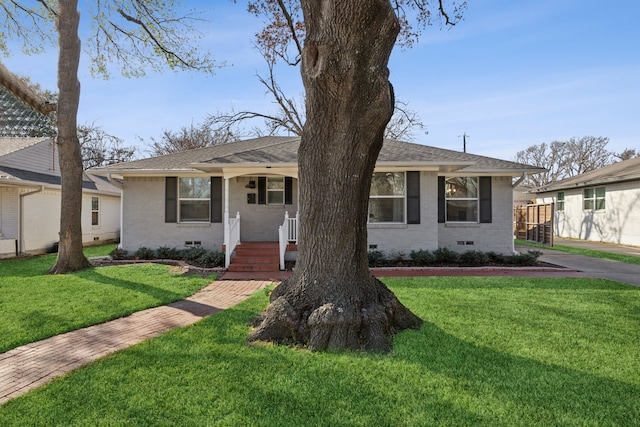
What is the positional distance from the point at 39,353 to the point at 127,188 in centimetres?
862

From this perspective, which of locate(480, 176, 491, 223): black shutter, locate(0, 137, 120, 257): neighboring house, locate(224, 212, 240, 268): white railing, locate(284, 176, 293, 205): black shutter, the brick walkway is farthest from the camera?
locate(0, 137, 120, 257): neighboring house

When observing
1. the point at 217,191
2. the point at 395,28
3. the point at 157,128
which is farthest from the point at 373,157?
the point at 157,128

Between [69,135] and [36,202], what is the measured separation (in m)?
6.19

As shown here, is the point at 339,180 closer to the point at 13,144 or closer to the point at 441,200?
the point at 441,200

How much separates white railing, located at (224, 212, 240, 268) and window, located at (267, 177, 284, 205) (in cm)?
176

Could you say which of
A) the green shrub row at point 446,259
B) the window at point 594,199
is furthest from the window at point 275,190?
the window at point 594,199

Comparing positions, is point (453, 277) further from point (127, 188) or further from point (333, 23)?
point (127, 188)

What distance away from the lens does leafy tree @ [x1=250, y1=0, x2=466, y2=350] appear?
4008 millimetres

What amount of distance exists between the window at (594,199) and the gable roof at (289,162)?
9558 millimetres

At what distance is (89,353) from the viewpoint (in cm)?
390

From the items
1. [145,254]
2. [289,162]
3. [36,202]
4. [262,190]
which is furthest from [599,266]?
[36,202]

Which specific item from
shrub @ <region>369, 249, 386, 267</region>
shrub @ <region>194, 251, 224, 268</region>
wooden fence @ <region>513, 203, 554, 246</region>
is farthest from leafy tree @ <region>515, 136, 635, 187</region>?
shrub @ <region>194, 251, 224, 268</region>

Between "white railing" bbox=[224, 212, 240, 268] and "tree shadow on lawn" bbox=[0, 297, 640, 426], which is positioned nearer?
"tree shadow on lawn" bbox=[0, 297, 640, 426]

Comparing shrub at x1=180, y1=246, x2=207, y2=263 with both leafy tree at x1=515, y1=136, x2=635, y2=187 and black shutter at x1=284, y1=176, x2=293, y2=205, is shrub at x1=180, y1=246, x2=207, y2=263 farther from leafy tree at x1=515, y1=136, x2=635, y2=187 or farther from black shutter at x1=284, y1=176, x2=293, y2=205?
leafy tree at x1=515, y1=136, x2=635, y2=187
